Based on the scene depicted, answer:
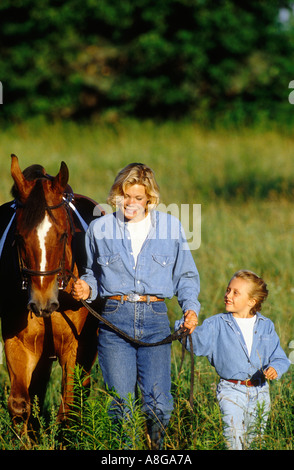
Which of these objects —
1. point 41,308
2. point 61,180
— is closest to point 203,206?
point 61,180

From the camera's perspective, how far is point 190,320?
134 inches

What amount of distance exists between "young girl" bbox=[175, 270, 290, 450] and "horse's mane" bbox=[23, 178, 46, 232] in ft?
3.44

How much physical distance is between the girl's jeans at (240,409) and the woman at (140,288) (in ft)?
1.09

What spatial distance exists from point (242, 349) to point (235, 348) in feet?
0.14

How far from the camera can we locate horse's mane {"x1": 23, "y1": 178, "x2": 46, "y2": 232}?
10.4 ft

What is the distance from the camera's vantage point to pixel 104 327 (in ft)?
11.7

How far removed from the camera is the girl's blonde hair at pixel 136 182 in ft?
11.4

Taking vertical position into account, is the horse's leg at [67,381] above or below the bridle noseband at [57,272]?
below

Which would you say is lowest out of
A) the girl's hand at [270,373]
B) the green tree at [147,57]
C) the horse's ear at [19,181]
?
the girl's hand at [270,373]

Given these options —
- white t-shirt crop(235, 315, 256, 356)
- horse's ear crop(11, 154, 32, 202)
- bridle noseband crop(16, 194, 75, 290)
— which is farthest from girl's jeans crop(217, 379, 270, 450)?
horse's ear crop(11, 154, 32, 202)

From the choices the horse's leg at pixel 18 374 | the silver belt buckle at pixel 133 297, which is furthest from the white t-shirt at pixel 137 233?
the horse's leg at pixel 18 374

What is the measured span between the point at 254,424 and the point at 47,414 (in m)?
1.94

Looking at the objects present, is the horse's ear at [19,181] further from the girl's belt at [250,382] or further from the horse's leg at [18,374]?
the girl's belt at [250,382]
